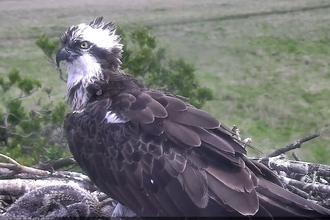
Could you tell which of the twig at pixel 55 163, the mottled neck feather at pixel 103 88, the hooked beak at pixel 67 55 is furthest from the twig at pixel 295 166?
the hooked beak at pixel 67 55

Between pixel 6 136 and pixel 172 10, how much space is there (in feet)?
47.7

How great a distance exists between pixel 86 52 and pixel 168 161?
1532 millimetres

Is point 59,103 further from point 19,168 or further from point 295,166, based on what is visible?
point 295,166

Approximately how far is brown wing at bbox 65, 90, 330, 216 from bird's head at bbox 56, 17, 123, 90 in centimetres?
63

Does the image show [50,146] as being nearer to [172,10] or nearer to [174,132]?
[174,132]

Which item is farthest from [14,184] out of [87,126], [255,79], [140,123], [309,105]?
[255,79]

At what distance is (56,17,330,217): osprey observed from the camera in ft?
13.4

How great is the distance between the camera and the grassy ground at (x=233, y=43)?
17109 mm

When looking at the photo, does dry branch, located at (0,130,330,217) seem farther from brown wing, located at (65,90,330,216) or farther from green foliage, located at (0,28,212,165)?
green foliage, located at (0,28,212,165)

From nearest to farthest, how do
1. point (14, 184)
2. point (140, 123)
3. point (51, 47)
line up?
point (140, 123), point (14, 184), point (51, 47)

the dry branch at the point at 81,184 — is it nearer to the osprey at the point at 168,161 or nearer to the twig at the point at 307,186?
the twig at the point at 307,186

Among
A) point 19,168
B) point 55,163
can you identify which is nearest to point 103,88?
point 55,163

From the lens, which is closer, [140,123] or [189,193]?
[189,193]

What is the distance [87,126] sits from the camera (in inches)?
181
